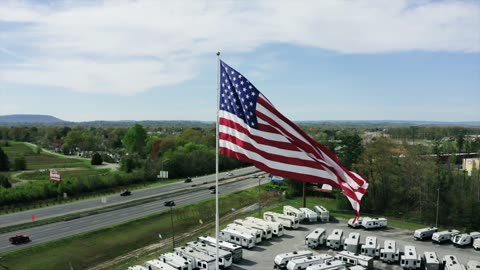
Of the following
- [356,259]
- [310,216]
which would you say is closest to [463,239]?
[356,259]

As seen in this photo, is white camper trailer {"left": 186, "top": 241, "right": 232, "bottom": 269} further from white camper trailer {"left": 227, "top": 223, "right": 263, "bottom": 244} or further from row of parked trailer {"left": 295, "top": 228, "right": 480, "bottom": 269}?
row of parked trailer {"left": 295, "top": 228, "right": 480, "bottom": 269}

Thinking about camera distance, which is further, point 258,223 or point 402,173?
point 402,173

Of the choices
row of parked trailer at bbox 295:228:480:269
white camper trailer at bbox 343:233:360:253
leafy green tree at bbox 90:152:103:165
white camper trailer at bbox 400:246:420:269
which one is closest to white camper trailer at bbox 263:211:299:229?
row of parked trailer at bbox 295:228:480:269

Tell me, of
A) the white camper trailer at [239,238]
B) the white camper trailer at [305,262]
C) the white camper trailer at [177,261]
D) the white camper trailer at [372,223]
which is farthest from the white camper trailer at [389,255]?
the white camper trailer at [177,261]

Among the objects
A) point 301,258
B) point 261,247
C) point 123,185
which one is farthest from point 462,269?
point 123,185

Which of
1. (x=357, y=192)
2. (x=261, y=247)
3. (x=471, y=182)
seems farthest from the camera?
(x=471, y=182)

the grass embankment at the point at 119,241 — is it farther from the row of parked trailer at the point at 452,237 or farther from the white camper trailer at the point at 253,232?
the white camper trailer at the point at 253,232

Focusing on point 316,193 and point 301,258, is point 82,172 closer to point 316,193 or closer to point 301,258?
point 316,193
